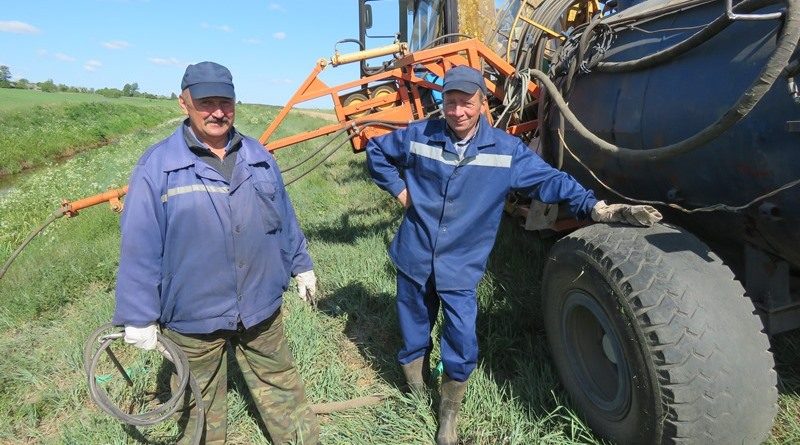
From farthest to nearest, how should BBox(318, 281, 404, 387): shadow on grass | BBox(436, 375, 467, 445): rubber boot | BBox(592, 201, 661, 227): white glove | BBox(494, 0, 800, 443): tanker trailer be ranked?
BBox(318, 281, 404, 387): shadow on grass < BBox(436, 375, 467, 445): rubber boot < BBox(592, 201, 661, 227): white glove < BBox(494, 0, 800, 443): tanker trailer

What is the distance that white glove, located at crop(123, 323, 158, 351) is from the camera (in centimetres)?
200

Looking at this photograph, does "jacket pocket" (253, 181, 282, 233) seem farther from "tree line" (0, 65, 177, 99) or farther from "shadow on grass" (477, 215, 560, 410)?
"tree line" (0, 65, 177, 99)

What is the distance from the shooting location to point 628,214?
7.01 ft

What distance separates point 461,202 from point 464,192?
47 mm

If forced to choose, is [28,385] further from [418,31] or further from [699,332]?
[418,31]

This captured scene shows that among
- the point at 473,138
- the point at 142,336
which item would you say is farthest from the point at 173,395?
the point at 473,138

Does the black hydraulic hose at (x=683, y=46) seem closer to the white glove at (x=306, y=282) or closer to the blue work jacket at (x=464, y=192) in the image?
the blue work jacket at (x=464, y=192)

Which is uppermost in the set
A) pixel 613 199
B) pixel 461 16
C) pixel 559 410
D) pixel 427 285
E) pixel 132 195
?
pixel 461 16

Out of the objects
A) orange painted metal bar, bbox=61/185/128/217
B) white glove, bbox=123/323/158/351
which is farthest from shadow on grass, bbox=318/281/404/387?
orange painted metal bar, bbox=61/185/128/217

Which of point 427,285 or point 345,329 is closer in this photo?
point 427,285

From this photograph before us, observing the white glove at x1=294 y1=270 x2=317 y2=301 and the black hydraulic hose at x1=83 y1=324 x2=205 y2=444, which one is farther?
the white glove at x1=294 y1=270 x2=317 y2=301

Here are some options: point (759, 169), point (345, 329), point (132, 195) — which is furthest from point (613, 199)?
point (132, 195)

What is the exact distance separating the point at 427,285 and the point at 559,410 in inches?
33.6

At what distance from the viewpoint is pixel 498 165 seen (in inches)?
92.9
